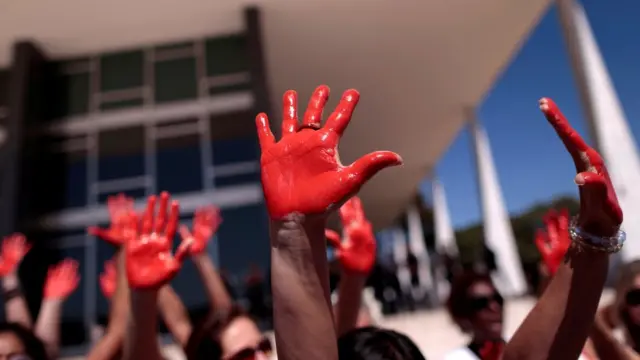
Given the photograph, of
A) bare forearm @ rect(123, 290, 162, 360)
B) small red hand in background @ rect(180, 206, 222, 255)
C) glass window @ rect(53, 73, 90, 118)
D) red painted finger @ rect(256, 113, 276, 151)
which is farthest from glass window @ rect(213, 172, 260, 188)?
red painted finger @ rect(256, 113, 276, 151)

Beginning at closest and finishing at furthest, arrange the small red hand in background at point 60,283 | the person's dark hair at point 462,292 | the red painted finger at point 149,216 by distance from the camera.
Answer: the red painted finger at point 149,216, the person's dark hair at point 462,292, the small red hand in background at point 60,283

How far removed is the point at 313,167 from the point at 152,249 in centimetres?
89

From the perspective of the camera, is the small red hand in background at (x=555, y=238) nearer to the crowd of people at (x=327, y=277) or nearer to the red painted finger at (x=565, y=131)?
the crowd of people at (x=327, y=277)

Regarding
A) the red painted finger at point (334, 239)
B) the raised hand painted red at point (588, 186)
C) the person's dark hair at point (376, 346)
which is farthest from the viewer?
the red painted finger at point (334, 239)

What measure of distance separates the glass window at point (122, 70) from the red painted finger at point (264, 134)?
997 cm

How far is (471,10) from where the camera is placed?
9.97 m

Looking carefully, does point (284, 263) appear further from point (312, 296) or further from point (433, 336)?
point (433, 336)

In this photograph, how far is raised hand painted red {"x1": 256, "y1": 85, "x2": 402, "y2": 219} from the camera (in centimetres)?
106

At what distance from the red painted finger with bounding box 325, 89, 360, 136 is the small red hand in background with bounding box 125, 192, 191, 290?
87 centimetres

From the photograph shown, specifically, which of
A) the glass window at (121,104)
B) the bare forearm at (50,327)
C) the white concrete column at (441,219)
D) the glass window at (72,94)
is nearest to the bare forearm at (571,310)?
the bare forearm at (50,327)

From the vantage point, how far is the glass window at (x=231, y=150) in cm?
984

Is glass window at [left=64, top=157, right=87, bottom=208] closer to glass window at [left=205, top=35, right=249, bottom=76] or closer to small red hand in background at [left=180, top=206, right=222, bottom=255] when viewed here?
glass window at [left=205, top=35, right=249, bottom=76]

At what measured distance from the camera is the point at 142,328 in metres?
1.71

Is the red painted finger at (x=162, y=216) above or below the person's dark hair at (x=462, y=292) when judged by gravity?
above
